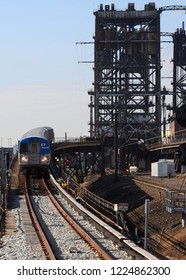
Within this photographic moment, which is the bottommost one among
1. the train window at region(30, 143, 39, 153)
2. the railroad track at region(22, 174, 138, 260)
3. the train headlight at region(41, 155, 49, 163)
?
the railroad track at region(22, 174, 138, 260)

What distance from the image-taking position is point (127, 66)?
118m

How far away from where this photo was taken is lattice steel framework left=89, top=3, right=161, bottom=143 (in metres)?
116

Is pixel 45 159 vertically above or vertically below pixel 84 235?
above

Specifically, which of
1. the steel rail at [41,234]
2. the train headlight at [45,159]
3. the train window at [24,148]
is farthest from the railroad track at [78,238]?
the train window at [24,148]

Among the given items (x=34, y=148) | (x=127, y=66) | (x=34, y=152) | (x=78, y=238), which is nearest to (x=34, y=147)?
(x=34, y=148)

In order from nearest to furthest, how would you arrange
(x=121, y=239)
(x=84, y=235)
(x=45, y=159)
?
(x=121, y=239)
(x=84, y=235)
(x=45, y=159)

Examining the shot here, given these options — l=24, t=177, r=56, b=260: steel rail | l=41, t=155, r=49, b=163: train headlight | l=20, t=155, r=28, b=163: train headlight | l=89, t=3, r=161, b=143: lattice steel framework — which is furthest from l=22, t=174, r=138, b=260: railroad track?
l=89, t=3, r=161, b=143: lattice steel framework

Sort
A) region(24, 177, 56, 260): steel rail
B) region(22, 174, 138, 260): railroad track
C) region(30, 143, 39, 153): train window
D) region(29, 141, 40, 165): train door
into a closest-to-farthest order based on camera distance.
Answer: region(24, 177, 56, 260): steel rail, region(22, 174, 138, 260): railroad track, region(29, 141, 40, 165): train door, region(30, 143, 39, 153): train window

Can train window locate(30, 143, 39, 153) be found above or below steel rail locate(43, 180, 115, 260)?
above

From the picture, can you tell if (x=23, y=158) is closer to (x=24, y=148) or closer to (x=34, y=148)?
(x=24, y=148)

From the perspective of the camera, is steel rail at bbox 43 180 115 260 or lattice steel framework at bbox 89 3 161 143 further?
lattice steel framework at bbox 89 3 161 143

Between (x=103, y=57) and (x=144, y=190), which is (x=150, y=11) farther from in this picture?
(x=144, y=190)

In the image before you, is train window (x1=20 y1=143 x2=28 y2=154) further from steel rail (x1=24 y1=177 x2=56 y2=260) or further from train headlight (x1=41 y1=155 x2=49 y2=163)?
steel rail (x1=24 y1=177 x2=56 y2=260)

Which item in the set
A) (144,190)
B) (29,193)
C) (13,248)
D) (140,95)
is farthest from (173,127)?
(13,248)
